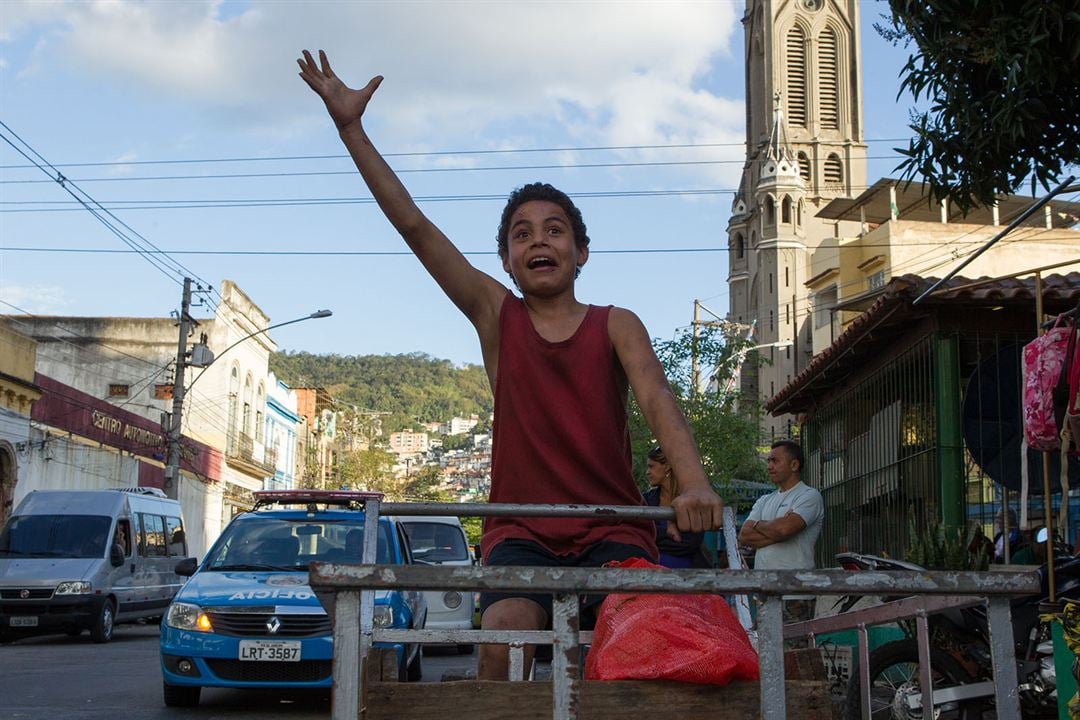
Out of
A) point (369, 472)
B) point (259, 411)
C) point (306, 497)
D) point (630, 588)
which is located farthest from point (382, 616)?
point (369, 472)

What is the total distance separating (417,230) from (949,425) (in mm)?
A: 7851

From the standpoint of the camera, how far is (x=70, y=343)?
47.5 m

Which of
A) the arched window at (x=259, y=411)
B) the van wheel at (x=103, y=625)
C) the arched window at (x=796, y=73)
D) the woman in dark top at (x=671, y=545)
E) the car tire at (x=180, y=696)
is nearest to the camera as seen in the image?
the woman in dark top at (x=671, y=545)

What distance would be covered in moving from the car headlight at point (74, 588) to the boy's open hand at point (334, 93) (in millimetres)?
15848

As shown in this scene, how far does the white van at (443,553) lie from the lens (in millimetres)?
15969

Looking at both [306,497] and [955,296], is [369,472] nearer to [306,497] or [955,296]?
[306,497]

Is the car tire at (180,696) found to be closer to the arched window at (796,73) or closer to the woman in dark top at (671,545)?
the woman in dark top at (671,545)

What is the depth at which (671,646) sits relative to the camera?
8.02ft

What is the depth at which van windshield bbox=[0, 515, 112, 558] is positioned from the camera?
1903cm

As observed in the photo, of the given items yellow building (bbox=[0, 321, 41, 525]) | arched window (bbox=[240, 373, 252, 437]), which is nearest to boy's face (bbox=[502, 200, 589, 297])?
yellow building (bbox=[0, 321, 41, 525])

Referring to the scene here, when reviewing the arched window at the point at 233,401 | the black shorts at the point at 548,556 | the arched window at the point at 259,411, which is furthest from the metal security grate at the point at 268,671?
the arched window at the point at 259,411

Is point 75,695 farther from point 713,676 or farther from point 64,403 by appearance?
point 64,403

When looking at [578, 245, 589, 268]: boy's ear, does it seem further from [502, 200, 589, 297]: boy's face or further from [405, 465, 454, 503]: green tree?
[405, 465, 454, 503]: green tree

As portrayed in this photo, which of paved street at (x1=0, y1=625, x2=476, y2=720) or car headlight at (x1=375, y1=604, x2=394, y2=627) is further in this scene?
paved street at (x1=0, y1=625, x2=476, y2=720)
